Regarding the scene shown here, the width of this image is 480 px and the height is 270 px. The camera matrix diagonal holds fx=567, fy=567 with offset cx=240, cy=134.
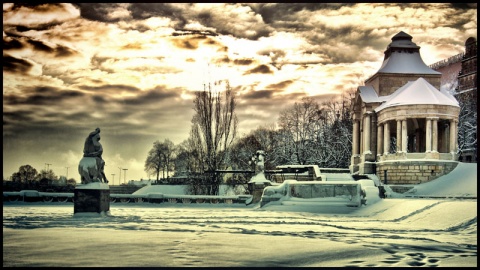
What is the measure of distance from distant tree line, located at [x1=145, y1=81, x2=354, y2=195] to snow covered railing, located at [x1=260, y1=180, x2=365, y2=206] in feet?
42.5

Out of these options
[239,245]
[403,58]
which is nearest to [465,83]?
[403,58]

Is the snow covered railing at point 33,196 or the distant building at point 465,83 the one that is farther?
the distant building at point 465,83

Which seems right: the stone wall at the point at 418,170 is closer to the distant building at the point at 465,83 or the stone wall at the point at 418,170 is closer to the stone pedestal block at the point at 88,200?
the distant building at the point at 465,83

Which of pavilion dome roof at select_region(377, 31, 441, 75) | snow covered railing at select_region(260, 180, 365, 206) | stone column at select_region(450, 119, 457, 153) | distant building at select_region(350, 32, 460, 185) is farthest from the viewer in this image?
pavilion dome roof at select_region(377, 31, 441, 75)

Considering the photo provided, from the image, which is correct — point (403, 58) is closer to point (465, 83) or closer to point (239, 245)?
point (465, 83)

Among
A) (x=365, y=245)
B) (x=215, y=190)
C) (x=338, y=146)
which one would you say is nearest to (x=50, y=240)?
(x=365, y=245)

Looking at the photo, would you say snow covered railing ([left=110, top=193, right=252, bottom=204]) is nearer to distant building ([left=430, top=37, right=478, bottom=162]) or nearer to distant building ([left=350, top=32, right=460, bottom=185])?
distant building ([left=350, top=32, right=460, bottom=185])

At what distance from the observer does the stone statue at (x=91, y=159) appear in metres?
17.5

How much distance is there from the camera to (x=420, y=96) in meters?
38.6

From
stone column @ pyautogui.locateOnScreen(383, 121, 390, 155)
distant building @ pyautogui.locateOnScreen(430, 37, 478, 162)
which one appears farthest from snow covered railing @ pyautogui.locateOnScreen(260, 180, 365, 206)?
distant building @ pyautogui.locateOnScreen(430, 37, 478, 162)

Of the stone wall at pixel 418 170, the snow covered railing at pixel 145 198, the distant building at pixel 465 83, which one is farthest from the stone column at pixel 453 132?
the snow covered railing at pixel 145 198

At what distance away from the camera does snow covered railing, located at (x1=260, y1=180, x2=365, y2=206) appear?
80.9 feet

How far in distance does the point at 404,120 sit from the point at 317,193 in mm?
15926

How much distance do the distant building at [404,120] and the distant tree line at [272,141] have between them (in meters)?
9.02
